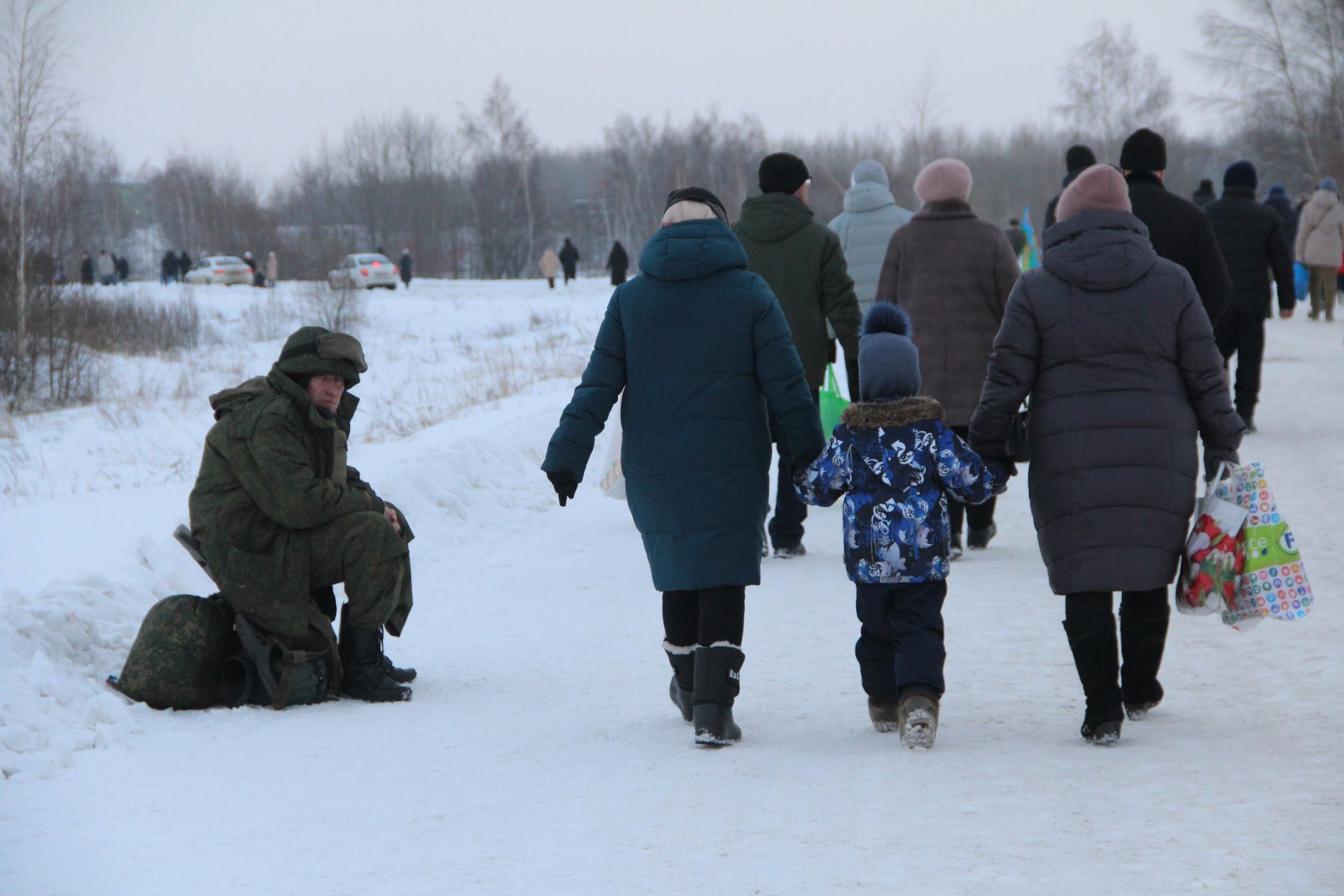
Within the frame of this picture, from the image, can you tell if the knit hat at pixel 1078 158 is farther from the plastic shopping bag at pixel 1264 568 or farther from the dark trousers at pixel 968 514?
the plastic shopping bag at pixel 1264 568

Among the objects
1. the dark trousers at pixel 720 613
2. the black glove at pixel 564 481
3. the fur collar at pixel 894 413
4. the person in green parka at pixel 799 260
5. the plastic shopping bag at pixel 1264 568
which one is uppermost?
the person in green parka at pixel 799 260

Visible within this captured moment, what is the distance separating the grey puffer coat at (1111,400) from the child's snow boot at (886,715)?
656 millimetres

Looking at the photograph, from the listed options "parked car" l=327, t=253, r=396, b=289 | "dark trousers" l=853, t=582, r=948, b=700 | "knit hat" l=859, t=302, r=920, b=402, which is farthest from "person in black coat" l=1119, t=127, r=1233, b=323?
"parked car" l=327, t=253, r=396, b=289

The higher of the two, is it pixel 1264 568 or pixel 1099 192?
pixel 1099 192

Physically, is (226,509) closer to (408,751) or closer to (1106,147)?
(408,751)

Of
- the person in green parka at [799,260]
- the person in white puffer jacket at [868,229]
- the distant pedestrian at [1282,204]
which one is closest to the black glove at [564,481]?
the person in green parka at [799,260]

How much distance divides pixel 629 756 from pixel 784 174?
4.03m

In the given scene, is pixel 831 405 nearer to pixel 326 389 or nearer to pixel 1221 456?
pixel 326 389

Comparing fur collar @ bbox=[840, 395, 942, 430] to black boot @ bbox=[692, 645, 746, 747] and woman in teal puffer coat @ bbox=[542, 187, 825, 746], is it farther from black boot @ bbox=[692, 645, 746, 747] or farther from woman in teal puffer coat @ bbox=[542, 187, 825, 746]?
black boot @ bbox=[692, 645, 746, 747]

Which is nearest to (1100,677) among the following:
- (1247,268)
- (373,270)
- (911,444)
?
(911,444)

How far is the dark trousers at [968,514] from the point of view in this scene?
309 inches

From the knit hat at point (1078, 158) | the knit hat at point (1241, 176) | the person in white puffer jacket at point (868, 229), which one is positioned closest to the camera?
the person in white puffer jacket at point (868, 229)

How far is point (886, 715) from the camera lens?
192 inches

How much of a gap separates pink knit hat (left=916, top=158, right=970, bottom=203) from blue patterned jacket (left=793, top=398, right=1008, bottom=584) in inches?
129
